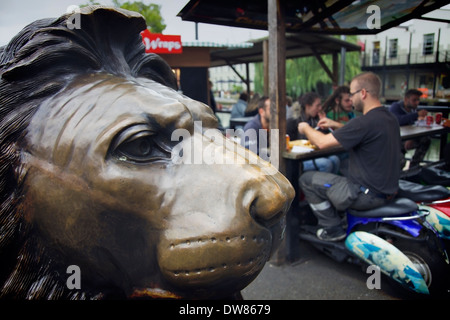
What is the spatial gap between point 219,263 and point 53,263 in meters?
0.48

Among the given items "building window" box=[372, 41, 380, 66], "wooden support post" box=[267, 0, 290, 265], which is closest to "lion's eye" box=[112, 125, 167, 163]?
"wooden support post" box=[267, 0, 290, 265]

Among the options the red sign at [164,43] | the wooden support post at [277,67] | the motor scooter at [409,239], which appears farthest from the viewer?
the red sign at [164,43]

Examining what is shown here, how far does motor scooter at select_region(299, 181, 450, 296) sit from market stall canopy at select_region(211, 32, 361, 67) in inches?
237

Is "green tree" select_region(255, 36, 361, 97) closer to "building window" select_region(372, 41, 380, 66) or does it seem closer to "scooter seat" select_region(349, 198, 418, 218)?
"building window" select_region(372, 41, 380, 66)

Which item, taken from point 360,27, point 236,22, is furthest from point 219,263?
point 360,27

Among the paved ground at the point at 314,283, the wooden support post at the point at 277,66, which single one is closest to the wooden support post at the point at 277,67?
the wooden support post at the point at 277,66

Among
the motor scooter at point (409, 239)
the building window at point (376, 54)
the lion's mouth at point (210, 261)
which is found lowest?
the motor scooter at point (409, 239)

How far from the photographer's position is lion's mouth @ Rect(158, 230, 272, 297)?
82 centimetres

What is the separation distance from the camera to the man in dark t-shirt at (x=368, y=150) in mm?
3375

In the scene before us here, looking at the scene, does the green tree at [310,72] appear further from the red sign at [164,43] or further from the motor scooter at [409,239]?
the motor scooter at [409,239]

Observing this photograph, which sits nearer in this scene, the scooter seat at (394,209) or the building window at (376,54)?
the scooter seat at (394,209)

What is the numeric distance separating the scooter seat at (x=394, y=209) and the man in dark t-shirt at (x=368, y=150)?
2.1 inches

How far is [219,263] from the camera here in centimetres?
83
